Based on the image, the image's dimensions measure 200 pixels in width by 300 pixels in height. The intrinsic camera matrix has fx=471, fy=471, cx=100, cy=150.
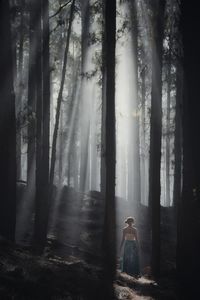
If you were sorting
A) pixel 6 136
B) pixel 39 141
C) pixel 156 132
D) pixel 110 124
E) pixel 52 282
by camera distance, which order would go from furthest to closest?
1. pixel 39 141
2. pixel 156 132
3. pixel 110 124
4. pixel 6 136
5. pixel 52 282

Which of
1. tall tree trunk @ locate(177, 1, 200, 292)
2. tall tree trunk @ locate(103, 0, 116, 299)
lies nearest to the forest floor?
tall tree trunk @ locate(177, 1, 200, 292)

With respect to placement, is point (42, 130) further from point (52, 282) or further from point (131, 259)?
point (52, 282)

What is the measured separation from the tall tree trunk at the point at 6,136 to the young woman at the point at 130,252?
3.14m

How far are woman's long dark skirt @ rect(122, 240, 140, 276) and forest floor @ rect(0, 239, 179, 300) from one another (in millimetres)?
2651

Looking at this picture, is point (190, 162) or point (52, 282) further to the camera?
point (190, 162)

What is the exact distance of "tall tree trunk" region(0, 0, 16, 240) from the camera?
10.2m

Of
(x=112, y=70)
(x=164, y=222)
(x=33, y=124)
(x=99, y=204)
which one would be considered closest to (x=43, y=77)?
(x=33, y=124)

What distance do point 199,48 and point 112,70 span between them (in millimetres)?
2726

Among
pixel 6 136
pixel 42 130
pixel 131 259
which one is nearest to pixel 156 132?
pixel 131 259

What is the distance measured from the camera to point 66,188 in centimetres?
2528

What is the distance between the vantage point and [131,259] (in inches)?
472

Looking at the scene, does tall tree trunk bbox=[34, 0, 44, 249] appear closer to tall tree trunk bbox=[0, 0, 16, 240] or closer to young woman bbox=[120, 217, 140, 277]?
young woman bbox=[120, 217, 140, 277]

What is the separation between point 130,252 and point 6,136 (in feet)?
14.4

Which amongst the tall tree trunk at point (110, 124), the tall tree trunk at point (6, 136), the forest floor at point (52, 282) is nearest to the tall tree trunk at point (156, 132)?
the tall tree trunk at point (110, 124)
